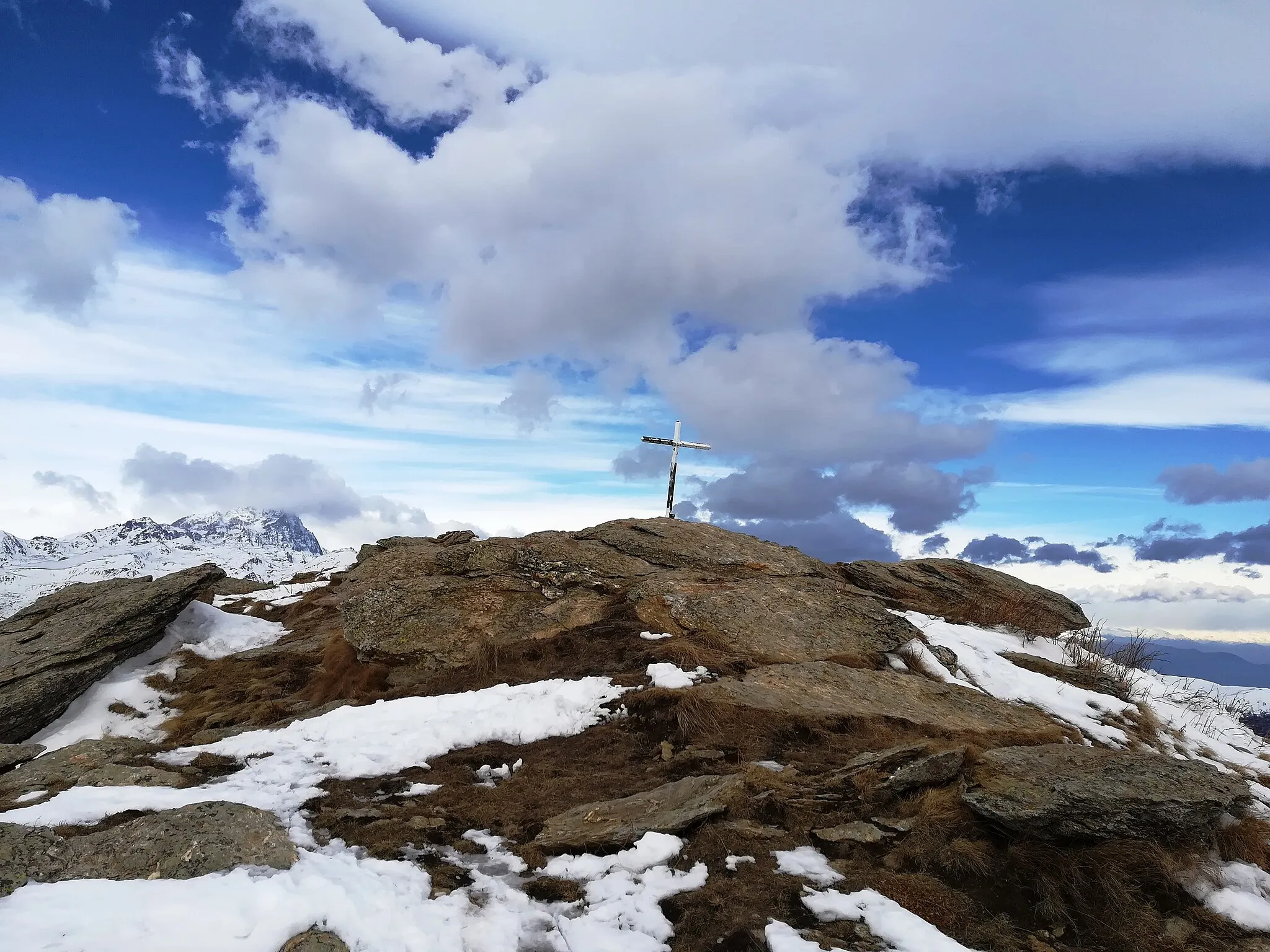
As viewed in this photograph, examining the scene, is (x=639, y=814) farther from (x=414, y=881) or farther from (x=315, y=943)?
(x=315, y=943)

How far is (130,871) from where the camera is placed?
604cm

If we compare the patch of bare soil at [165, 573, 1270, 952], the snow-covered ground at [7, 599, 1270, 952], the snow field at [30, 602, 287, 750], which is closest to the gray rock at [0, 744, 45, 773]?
the snow field at [30, 602, 287, 750]

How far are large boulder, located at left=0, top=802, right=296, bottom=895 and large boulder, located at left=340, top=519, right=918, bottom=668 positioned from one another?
8629 mm

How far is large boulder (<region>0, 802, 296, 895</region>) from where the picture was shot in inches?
235

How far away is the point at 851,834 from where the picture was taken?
24.9 ft

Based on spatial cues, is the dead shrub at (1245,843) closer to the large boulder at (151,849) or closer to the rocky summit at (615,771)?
the rocky summit at (615,771)

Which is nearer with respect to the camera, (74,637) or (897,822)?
(897,822)

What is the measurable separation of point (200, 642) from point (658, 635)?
13.7 m

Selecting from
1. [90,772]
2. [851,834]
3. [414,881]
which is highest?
[851,834]

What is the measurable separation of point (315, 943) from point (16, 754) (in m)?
9.66

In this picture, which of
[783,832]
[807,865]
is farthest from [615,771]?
[807,865]

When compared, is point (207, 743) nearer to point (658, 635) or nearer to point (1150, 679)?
point (658, 635)

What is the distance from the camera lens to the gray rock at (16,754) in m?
10.8

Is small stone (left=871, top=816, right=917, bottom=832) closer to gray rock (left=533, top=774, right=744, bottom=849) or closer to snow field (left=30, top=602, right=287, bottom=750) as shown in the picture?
gray rock (left=533, top=774, right=744, bottom=849)
